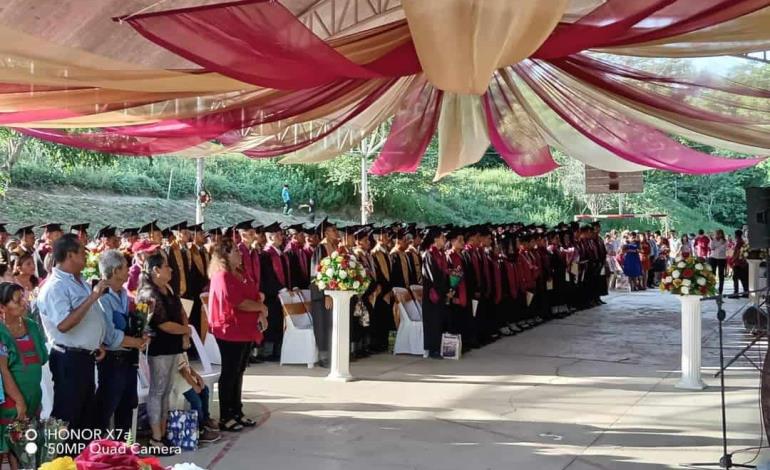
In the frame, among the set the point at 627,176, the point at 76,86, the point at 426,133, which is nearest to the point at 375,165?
the point at 426,133

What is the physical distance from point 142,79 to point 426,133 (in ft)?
15.3

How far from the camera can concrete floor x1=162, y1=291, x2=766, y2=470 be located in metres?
5.71

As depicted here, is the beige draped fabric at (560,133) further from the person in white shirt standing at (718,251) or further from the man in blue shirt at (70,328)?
the person in white shirt standing at (718,251)

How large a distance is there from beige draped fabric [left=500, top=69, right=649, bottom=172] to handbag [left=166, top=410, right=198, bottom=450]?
4.18 metres

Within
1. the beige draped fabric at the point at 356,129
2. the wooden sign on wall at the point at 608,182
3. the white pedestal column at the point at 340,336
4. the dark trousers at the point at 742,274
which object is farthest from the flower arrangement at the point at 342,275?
the wooden sign on wall at the point at 608,182

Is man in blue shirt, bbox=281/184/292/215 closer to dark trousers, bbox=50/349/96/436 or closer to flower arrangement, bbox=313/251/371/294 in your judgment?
flower arrangement, bbox=313/251/371/294

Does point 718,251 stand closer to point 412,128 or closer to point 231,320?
point 412,128

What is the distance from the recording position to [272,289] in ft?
31.2

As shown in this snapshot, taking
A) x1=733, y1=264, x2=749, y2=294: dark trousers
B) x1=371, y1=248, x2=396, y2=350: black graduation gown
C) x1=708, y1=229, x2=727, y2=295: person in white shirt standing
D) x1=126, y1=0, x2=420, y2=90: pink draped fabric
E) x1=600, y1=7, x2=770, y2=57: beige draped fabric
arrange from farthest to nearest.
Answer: x1=708, y1=229, x2=727, y2=295: person in white shirt standing, x1=733, y1=264, x2=749, y2=294: dark trousers, x1=371, y1=248, x2=396, y2=350: black graduation gown, x1=600, y1=7, x2=770, y2=57: beige draped fabric, x1=126, y1=0, x2=420, y2=90: pink draped fabric

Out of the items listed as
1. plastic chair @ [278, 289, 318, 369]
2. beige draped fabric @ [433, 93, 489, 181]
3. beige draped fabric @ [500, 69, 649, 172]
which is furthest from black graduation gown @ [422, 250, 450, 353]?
beige draped fabric @ [500, 69, 649, 172]

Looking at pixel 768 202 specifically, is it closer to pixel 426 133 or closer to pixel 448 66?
pixel 448 66

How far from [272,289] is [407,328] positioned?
6.02ft

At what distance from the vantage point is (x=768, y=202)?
593 cm

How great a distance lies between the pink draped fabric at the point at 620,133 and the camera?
7.48 metres
